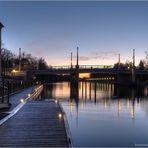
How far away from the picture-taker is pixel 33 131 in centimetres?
1727

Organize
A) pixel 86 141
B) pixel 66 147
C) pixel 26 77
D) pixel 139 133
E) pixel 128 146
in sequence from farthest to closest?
pixel 26 77 → pixel 139 133 → pixel 86 141 → pixel 128 146 → pixel 66 147

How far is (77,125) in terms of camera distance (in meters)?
27.6

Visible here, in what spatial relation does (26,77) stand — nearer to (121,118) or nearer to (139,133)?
(121,118)

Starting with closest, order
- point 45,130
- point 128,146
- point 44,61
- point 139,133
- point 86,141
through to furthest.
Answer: point 45,130 → point 128,146 → point 86,141 → point 139,133 → point 44,61

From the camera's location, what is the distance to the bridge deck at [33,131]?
14.8 m

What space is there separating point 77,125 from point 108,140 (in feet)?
19.9

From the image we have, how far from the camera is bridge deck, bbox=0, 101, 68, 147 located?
1484 centimetres

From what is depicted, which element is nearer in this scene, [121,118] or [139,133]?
[139,133]

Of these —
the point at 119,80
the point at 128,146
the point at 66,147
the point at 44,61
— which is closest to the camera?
the point at 66,147

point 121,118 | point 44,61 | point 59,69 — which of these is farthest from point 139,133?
point 44,61

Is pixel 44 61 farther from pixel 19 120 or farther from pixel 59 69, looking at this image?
pixel 19 120

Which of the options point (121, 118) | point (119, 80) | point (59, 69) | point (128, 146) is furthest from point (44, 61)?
point (128, 146)

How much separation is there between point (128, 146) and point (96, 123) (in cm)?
821

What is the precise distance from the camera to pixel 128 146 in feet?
65.7
